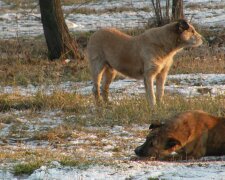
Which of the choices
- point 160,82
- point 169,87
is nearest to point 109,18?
point 169,87

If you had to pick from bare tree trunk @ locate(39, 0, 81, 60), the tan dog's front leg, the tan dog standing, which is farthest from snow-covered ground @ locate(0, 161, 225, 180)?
bare tree trunk @ locate(39, 0, 81, 60)

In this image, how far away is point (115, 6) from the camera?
33.3m

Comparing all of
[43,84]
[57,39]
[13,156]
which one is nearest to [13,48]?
[57,39]

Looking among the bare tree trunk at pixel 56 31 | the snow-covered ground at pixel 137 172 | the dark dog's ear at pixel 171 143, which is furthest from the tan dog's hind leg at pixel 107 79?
the snow-covered ground at pixel 137 172

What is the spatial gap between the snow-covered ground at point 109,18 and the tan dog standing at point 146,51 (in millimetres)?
11275

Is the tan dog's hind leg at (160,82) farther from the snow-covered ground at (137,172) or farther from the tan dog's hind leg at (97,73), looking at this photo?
the snow-covered ground at (137,172)

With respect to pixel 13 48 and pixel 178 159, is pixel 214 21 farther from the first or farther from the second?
pixel 178 159

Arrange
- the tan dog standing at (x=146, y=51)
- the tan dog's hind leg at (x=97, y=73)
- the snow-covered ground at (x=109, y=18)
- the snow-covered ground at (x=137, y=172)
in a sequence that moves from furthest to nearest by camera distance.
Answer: the snow-covered ground at (x=109, y=18) → the tan dog's hind leg at (x=97, y=73) → the tan dog standing at (x=146, y=51) → the snow-covered ground at (x=137, y=172)

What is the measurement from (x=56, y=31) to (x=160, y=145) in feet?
36.6

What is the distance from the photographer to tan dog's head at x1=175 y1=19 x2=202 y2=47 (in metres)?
11.7

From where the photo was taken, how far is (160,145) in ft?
22.7

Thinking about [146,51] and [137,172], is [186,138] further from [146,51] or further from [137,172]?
[146,51]

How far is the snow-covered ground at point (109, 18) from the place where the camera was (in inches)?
1009

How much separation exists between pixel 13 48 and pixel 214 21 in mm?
9092
